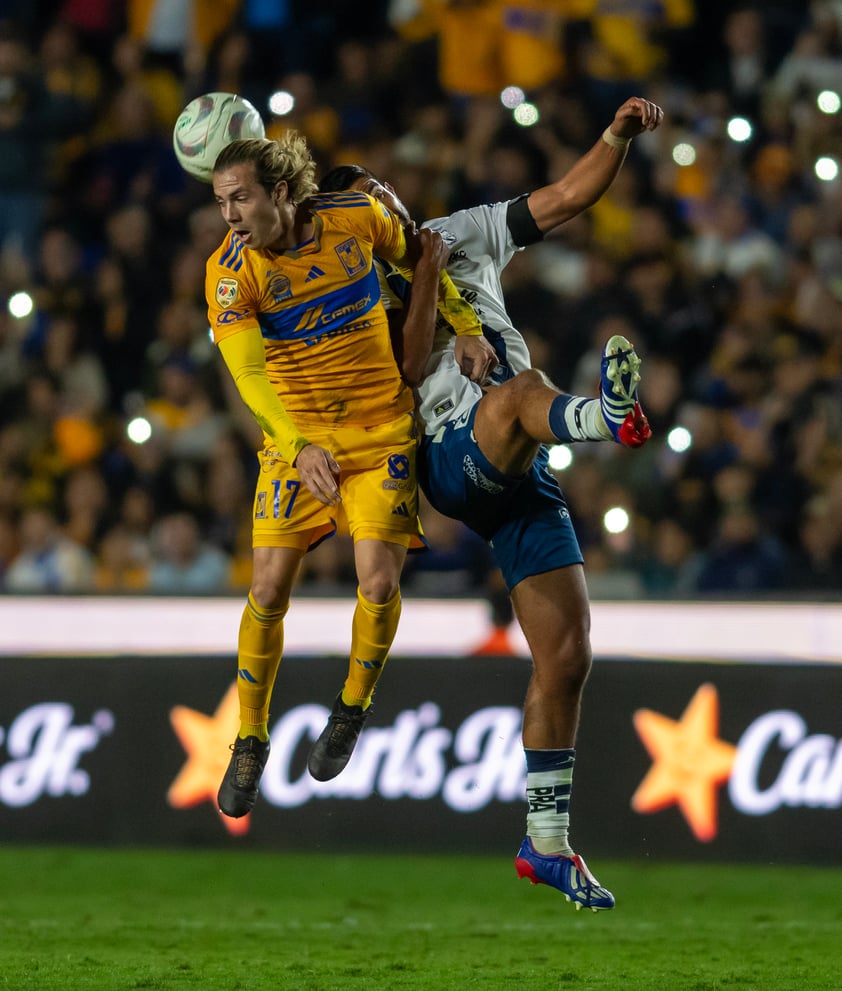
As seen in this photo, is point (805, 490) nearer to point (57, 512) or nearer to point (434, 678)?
point (434, 678)

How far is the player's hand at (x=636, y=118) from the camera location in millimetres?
5875

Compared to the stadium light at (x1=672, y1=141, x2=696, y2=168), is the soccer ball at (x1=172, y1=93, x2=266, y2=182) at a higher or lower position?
lower

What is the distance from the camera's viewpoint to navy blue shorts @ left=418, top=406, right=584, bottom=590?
19.4 ft

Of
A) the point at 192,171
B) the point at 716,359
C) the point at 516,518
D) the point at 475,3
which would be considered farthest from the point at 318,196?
the point at 475,3

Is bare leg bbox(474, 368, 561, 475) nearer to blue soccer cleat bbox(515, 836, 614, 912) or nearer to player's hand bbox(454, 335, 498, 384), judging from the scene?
player's hand bbox(454, 335, 498, 384)

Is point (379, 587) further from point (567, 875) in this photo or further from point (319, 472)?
point (567, 875)

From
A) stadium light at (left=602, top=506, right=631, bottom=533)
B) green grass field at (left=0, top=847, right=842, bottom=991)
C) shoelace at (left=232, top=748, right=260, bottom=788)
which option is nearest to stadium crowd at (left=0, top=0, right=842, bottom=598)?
stadium light at (left=602, top=506, right=631, bottom=533)

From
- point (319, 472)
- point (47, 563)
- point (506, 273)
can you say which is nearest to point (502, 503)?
point (319, 472)

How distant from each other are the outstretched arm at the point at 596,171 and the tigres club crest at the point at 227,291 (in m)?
1.22

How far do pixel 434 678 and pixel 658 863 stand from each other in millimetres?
1575

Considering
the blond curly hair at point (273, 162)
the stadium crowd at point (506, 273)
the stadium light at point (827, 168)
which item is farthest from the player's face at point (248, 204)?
the stadium crowd at point (506, 273)

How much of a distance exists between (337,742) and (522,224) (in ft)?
6.51

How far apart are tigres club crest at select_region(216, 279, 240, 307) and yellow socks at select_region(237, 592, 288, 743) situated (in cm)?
106

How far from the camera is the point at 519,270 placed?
10062 mm
